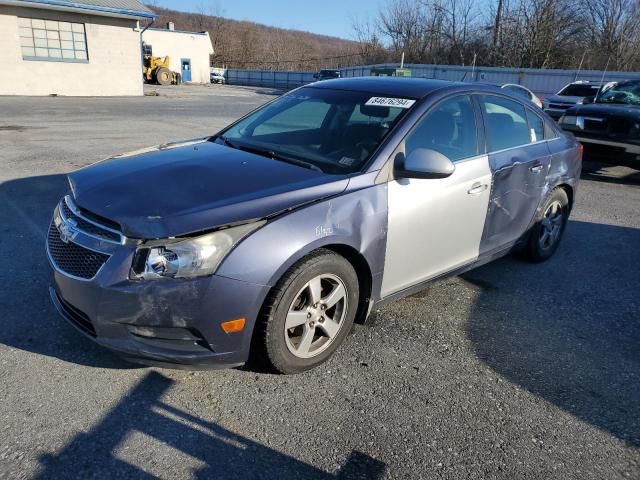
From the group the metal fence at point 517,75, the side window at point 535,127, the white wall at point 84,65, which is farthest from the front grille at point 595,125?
the white wall at point 84,65

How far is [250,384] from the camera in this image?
9.33ft

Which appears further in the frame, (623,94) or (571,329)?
(623,94)

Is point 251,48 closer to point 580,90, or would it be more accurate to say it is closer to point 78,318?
point 580,90

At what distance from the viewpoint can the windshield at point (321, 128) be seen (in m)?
3.30

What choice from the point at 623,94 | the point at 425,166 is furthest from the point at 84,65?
the point at 425,166

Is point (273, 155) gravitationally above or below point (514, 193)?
above

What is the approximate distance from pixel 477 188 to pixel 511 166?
564 mm

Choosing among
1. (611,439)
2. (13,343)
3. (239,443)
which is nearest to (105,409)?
(239,443)

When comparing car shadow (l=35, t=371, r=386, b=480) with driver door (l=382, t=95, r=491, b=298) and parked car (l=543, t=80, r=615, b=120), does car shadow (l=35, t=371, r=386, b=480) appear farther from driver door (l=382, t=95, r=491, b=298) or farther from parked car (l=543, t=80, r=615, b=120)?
parked car (l=543, t=80, r=615, b=120)

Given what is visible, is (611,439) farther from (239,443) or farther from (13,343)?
(13,343)

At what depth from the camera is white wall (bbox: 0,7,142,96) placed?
2093cm

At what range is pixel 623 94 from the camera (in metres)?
10.1

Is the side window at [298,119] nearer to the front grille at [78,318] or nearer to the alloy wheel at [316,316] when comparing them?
the alloy wheel at [316,316]

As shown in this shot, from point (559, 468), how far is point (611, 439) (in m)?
0.42
